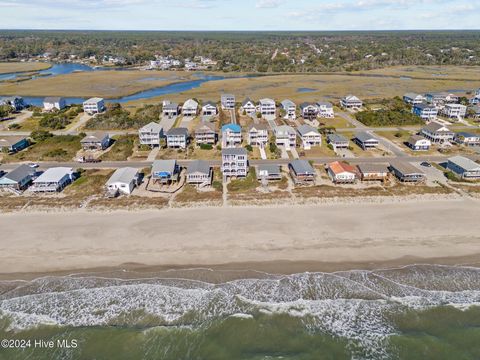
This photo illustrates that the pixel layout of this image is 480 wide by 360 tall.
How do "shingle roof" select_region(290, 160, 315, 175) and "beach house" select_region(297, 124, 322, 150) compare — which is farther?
"beach house" select_region(297, 124, 322, 150)

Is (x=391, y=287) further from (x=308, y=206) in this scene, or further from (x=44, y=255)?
(x=44, y=255)

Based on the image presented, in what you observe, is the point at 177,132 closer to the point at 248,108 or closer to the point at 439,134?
the point at 248,108

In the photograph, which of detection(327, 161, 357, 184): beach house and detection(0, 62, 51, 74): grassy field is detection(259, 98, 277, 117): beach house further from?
detection(0, 62, 51, 74): grassy field

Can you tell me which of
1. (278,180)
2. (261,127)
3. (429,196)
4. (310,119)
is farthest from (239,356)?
(310,119)

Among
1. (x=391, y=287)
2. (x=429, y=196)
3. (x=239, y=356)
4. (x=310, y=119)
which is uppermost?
(x=310, y=119)

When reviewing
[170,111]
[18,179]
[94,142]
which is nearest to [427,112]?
[170,111]

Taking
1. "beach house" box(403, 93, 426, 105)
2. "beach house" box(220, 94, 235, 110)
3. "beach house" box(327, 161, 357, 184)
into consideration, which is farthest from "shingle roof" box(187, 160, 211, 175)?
"beach house" box(403, 93, 426, 105)
